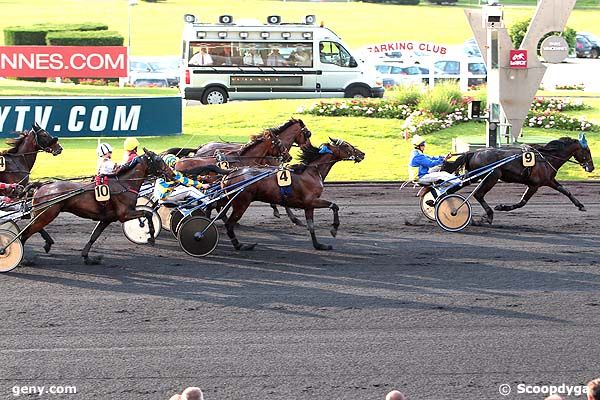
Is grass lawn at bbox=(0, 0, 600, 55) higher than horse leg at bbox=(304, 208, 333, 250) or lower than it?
higher

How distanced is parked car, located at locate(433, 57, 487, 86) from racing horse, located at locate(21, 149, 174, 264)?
24.6m

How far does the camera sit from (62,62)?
26.4 metres

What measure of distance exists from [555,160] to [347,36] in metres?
40.5

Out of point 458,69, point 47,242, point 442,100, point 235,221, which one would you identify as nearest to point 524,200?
point 235,221

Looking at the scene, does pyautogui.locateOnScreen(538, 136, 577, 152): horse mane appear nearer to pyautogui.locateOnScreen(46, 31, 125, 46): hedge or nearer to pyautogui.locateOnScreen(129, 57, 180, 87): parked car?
pyautogui.locateOnScreen(129, 57, 180, 87): parked car

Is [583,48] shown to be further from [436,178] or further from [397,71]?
[436,178]

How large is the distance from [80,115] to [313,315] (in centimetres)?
1329

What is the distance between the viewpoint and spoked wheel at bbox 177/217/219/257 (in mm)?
12977

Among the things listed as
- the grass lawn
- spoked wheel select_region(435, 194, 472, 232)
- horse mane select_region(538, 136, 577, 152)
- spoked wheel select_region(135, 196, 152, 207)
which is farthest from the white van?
the grass lawn

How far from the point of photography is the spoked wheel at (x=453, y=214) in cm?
1463

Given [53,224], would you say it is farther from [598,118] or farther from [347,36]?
[347,36]

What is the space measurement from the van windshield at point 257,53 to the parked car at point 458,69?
8.81m

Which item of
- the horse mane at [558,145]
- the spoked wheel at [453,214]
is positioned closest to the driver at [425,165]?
the spoked wheel at [453,214]

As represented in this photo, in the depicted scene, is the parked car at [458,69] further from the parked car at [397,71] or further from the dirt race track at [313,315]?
the dirt race track at [313,315]
